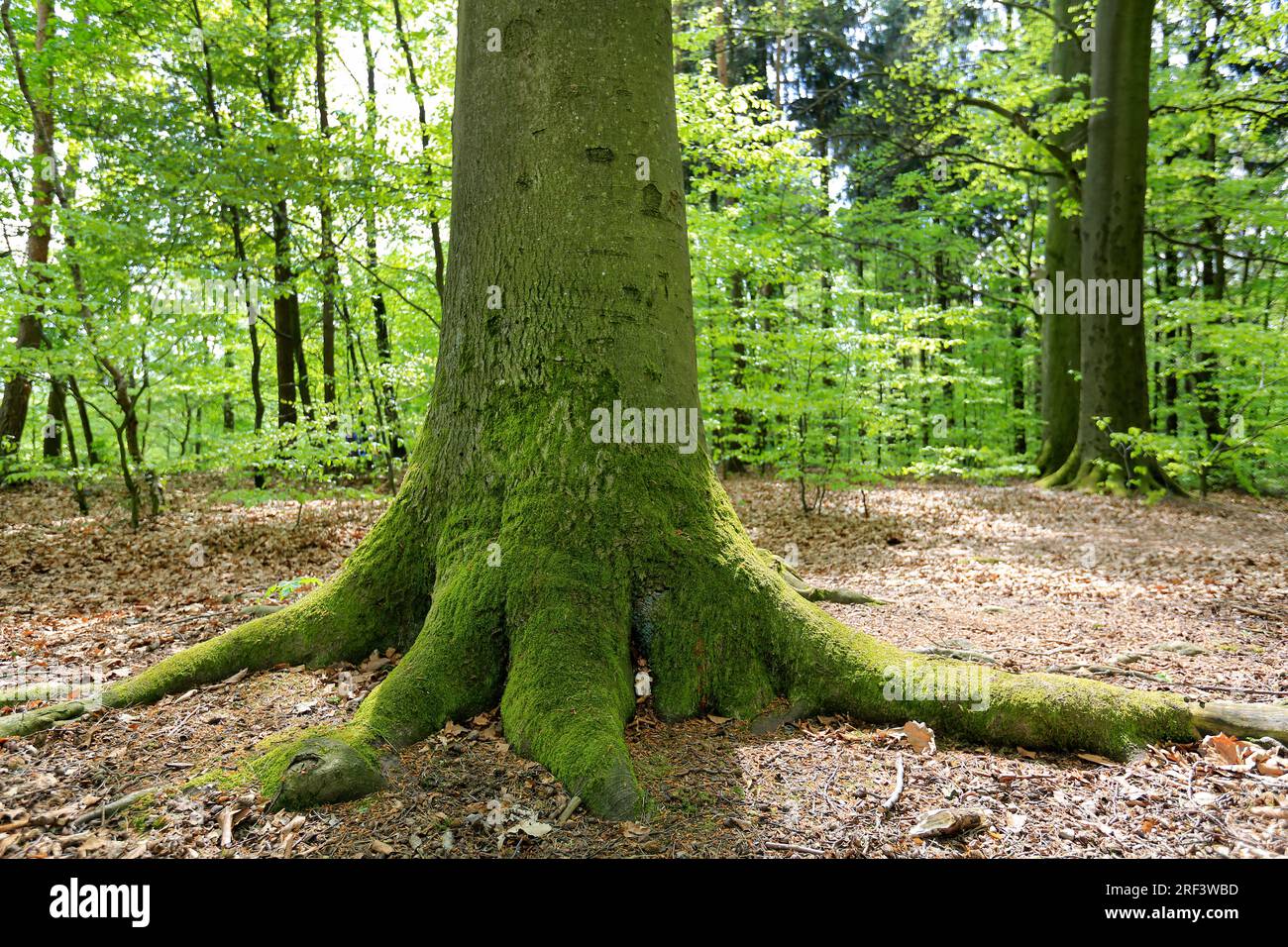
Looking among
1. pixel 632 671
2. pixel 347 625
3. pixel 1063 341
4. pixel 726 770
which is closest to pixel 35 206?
pixel 347 625

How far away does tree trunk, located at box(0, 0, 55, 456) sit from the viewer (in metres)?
7.23

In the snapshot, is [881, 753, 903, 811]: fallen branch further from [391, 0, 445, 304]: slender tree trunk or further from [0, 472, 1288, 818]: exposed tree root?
[391, 0, 445, 304]: slender tree trunk

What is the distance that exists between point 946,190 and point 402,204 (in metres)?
16.8

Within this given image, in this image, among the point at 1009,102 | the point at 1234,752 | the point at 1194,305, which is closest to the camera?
the point at 1234,752

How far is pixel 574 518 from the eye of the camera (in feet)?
10.1

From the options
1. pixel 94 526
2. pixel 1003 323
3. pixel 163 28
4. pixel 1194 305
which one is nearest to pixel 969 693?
pixel 94 526

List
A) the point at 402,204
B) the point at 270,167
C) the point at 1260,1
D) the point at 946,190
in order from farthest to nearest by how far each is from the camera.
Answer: the point at 946,190 → the point at 1260,1 → the point at 402,204 → the point at 270,167

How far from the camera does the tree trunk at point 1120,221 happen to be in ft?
34.8

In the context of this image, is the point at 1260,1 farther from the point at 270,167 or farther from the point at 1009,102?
the point at 270,167

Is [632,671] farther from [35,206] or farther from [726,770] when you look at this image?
[35,206]

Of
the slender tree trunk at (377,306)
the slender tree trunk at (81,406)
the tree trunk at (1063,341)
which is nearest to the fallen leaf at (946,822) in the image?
the slender tree trunk at (377,306)

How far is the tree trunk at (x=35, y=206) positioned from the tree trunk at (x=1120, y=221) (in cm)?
1350

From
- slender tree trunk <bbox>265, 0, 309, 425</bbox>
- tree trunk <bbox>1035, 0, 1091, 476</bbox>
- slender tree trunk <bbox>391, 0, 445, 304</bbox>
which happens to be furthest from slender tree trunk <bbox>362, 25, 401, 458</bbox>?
tree trunk <bbox>1035, 0, 1091, 476</bbox>

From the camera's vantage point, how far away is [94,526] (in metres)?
8.76
